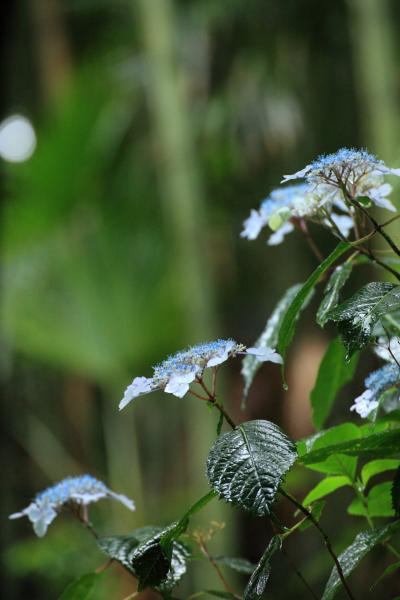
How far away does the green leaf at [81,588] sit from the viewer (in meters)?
0.46

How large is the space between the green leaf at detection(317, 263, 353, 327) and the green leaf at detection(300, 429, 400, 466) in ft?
0.22

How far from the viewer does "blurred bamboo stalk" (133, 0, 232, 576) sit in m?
2.24

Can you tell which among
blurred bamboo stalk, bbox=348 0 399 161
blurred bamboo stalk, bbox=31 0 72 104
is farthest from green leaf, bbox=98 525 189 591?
blurred bamboo stalk, bbox=31 0 72 104

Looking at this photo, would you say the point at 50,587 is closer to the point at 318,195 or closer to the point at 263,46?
the point at 263,46

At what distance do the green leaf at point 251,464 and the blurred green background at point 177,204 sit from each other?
4.41 feet

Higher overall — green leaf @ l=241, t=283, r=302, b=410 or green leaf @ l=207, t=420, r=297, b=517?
green leaf @ l=241, t=283, r=302, b=410

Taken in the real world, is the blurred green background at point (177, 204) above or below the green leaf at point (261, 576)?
above

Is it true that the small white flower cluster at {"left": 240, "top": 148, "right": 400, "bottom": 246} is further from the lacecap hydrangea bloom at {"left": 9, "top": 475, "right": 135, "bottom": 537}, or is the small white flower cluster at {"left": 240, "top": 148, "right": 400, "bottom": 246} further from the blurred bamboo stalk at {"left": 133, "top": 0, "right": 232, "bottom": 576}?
the blurred bamboo stalk at {"left": 133, "top": 0, "right": 232, "bottom": 576}

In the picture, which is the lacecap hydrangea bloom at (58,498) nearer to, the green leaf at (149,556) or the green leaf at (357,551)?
the green leaf at (149,556)

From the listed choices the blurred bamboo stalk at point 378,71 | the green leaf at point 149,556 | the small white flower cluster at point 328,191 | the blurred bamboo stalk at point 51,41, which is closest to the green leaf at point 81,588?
the green leaf at point 149,556

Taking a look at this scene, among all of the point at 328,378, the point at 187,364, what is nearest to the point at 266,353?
the point at 187,364

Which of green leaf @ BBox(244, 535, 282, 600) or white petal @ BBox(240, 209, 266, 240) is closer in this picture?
green leaf @ BBox(244, 535, 282, 600)

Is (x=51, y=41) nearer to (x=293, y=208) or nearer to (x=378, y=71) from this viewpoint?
(x=378, y=71)

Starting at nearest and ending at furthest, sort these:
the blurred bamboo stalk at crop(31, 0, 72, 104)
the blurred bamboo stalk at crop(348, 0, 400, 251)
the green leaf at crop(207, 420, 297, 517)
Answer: the green leaf at crop(207, 420, 297, 517), the blurred bamboo stalk at crop(348, 0, 400, 251), the blurred bamboo stalk at crop(31, 0, 72, 104)
